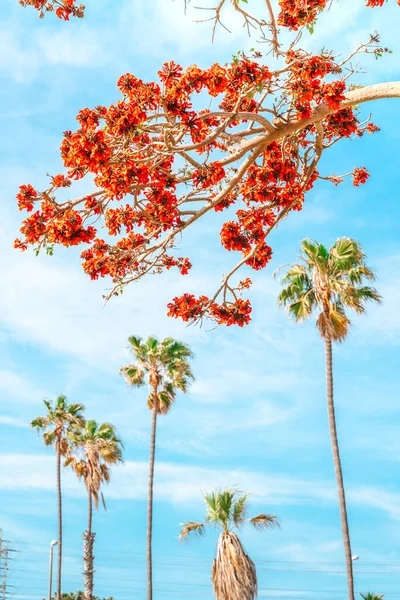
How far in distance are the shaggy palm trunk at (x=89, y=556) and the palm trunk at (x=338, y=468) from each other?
1905cm

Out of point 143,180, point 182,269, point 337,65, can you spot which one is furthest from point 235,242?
point 337,65

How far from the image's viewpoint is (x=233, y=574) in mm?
23531

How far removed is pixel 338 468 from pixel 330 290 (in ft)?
19.7

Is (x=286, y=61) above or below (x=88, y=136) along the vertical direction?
above

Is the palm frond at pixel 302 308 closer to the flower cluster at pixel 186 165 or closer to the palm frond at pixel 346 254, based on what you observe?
the palm frond at pixel 346 254

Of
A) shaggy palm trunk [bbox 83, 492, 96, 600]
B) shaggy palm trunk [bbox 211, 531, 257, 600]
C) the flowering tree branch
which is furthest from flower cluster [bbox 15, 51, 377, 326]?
shaggy palm trunk [bbox 83, 492, 96, 600]

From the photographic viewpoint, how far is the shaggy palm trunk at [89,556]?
39.8 meters

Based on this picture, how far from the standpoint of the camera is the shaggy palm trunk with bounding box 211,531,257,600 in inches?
921

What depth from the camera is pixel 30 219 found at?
31.9 feet

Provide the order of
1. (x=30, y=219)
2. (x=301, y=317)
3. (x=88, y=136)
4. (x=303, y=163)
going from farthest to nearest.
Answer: (x=301, y=317)
(x=303, y=163)
(x=30, y=219)
(x=88, y=136)

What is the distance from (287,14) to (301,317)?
680 inches

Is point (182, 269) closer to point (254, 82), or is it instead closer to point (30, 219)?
point (30, 219)

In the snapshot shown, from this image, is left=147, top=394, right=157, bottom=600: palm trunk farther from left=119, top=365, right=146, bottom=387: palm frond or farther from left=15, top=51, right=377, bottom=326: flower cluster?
left=15, top=51, right=377, bottom=326: flower cluster

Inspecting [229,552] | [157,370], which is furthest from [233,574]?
[157,370]
